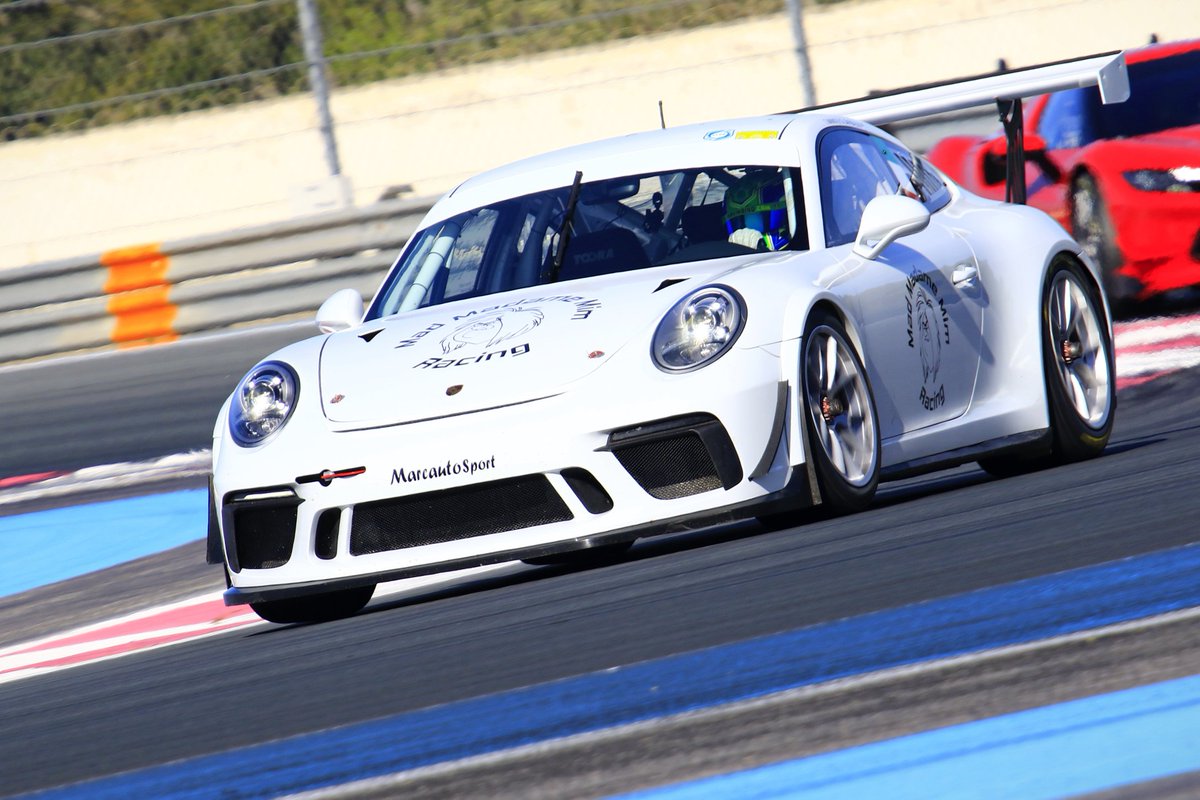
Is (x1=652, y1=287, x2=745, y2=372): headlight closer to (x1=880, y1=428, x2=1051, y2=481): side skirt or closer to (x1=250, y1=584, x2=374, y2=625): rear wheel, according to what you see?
(x1=880, y1=428, x2=1051, y2=481): side skirt

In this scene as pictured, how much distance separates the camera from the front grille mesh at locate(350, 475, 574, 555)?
17.0 ft

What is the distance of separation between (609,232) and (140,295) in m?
7.20

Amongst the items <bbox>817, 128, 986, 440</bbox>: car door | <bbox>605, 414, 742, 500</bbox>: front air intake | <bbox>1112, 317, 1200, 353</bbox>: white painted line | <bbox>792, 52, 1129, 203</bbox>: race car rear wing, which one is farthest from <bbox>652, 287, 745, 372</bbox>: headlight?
<bbox>1112, 317, 1200, 353</bbox>: white painted line

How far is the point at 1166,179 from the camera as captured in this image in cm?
991

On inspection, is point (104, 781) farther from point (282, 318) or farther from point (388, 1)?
point (388, 1)

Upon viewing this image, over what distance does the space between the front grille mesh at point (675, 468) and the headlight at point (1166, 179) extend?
5439 millimetres

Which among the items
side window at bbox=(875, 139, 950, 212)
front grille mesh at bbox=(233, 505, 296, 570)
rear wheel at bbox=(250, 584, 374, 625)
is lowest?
rear wheel at bbox=(250, 584, 374, 625)

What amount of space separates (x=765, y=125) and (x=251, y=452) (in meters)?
2.01

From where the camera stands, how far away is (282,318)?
12.6 m

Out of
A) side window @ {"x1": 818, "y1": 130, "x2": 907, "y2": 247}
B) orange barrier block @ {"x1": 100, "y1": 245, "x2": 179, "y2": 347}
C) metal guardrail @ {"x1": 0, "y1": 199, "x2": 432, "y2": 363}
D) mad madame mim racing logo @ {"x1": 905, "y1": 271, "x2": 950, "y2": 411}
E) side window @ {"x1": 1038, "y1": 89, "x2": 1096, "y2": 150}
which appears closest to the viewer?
mad madame mim racing logo @ {"x1": 905, "y1": 271, "x2": 950, "y2": 411}

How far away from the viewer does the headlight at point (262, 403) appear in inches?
219

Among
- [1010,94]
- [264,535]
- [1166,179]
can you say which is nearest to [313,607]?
[264,535]

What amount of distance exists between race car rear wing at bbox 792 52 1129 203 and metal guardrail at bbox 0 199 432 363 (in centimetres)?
567

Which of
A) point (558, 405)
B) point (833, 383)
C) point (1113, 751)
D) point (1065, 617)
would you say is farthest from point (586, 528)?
point (1113, 751)
